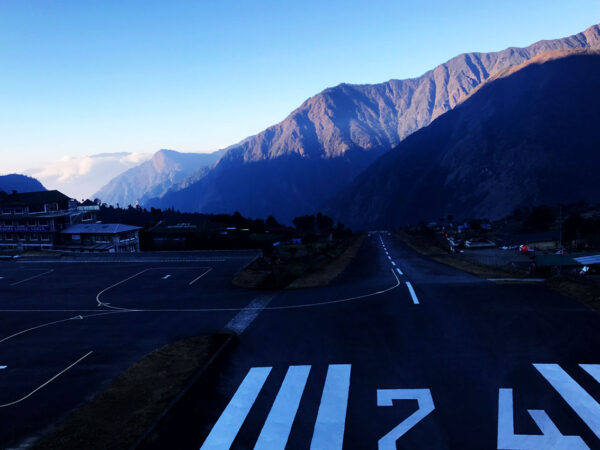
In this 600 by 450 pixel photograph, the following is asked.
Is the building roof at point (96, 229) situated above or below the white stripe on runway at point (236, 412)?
above

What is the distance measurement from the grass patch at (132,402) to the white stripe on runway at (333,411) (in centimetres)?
540

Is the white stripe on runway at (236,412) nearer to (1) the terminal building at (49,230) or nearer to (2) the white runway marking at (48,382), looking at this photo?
(2) the white runway marking at (48,382)

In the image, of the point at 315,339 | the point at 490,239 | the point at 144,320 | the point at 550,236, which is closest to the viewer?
the point at 315,339

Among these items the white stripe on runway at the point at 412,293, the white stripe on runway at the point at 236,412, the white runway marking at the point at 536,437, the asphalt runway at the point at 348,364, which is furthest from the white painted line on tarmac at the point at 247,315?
the white runway marking at the point at 536,437

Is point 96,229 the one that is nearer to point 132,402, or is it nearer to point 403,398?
point 132,402

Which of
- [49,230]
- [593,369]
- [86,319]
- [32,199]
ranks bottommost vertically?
[86,319]

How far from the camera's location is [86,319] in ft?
92.3

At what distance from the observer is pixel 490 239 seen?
128625 millimetres

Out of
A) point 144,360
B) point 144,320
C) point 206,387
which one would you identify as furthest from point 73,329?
point 206,387

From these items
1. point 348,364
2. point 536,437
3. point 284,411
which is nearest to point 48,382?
point 284,411

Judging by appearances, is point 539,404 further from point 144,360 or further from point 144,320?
point 144,320

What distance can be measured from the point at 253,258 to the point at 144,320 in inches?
1020

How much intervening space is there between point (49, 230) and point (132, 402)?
3133 inches

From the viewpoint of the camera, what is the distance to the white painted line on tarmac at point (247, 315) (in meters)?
23.7
